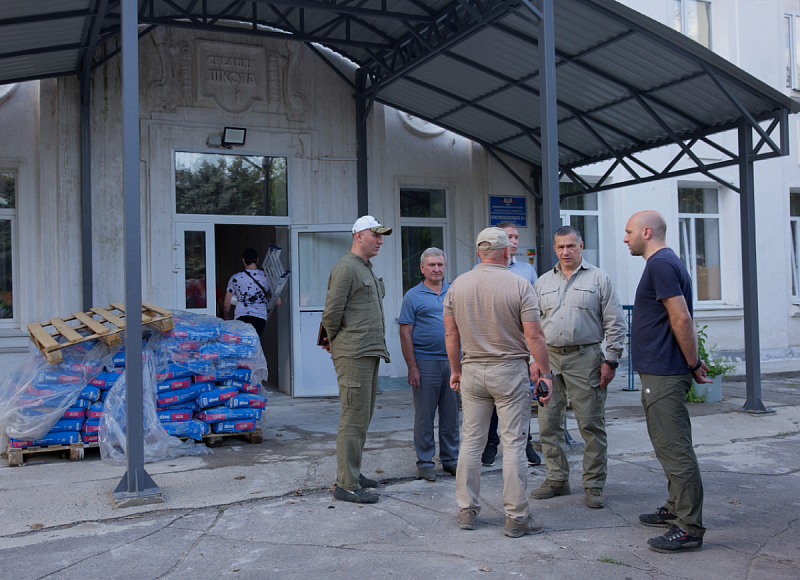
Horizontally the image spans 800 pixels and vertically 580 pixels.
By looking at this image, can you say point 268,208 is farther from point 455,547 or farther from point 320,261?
point 455,547

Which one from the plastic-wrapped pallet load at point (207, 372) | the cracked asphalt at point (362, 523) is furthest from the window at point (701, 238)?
the plastic-wrapped pallet load at point (207, 372)

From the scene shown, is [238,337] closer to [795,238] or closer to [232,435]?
[232,435]

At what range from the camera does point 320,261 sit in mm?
9914

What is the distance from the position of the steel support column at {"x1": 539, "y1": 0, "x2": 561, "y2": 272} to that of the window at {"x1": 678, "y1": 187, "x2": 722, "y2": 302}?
771 cm

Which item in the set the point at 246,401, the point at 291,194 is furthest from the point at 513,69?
the point at 246,401

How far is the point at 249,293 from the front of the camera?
8844mm

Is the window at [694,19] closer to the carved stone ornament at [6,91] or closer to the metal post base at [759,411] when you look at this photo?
the metal post base at [759,411]

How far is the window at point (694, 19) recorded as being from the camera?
12.7m

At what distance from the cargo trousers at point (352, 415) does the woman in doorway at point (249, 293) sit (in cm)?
433

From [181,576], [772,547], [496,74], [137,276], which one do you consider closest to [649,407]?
[772,547]

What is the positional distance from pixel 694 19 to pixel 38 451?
13.0 m

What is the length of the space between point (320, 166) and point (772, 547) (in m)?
7.95

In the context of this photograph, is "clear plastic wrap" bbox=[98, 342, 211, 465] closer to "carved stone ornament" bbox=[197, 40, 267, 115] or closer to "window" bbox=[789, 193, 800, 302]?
"carved stone ornament" bbox=[197, 40, 267, 115]

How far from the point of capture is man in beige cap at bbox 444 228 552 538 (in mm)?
4004
